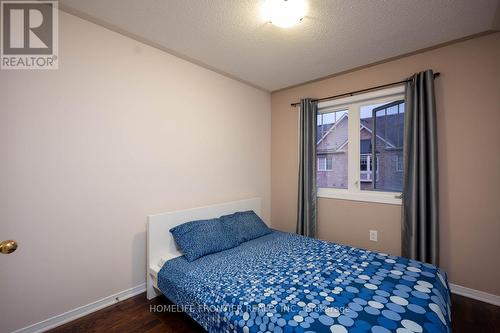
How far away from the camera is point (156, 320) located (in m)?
1.84

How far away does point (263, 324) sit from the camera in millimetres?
1227

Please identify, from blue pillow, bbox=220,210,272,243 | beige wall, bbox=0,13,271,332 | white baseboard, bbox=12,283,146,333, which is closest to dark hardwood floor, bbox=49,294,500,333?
white baseboard, bbox=12,283,146,333

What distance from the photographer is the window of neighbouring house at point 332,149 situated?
3.05m

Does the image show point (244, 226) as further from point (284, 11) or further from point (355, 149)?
point (284, 11)

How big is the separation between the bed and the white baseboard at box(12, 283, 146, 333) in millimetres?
207

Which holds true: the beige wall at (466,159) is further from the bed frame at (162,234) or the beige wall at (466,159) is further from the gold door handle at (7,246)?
the gold door handle at (7,246)

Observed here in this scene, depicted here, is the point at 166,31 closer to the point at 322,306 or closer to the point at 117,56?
the point at 117,56

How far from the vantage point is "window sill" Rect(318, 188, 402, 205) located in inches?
102

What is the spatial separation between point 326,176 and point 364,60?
59.7 inches

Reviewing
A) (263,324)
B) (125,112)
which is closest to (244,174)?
(125,112)

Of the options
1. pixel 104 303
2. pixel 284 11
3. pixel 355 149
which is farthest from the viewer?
pixel 355 149

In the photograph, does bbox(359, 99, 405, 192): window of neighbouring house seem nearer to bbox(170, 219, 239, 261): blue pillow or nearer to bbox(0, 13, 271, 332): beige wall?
bbox(170, 219, 239, 261): blue pillow

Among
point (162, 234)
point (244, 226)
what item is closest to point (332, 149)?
point (244, 226)

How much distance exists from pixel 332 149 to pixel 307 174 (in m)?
0.51
